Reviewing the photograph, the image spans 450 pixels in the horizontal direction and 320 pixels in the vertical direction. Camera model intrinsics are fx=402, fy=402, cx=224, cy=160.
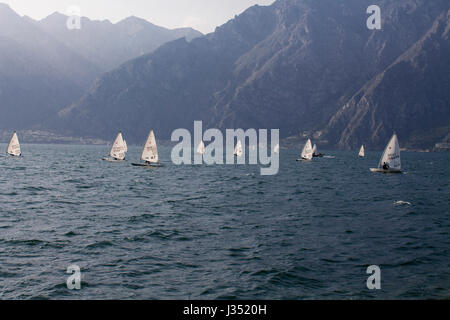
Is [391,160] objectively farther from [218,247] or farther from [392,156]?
[218,247]

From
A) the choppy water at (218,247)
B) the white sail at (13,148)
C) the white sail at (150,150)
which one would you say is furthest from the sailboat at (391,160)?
the white sail at (13,148)

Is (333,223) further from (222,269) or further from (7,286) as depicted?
(7,286)

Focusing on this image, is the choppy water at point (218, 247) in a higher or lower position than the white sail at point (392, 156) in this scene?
lower

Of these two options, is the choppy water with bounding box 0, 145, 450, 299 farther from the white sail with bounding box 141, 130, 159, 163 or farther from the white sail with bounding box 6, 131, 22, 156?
the white sail with bounding box 6, 131, 22, 156

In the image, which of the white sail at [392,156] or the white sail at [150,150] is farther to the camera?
the white sail at [150,150]

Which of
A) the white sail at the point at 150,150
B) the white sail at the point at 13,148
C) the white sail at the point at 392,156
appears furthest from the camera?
the white sail at the point at 13,148

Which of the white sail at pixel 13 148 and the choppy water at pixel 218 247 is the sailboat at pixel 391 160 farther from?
the white sail at pixel 13 148

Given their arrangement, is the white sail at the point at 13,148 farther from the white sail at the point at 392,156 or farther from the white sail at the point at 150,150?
the white sail at the point at 392,156

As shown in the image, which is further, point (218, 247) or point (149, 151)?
point (149, 151)

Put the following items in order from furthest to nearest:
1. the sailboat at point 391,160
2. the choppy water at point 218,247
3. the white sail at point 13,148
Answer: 1. the white sail at point 13,148
2. the sailboat at point 391,160
3. the choppy water at point 218,247

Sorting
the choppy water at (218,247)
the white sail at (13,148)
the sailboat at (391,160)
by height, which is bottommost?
the choppy water at (218,247)

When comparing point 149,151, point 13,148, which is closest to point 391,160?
point 149,151

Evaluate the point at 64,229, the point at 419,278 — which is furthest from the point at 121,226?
the point at 419,278

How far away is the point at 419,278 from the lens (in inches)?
776
